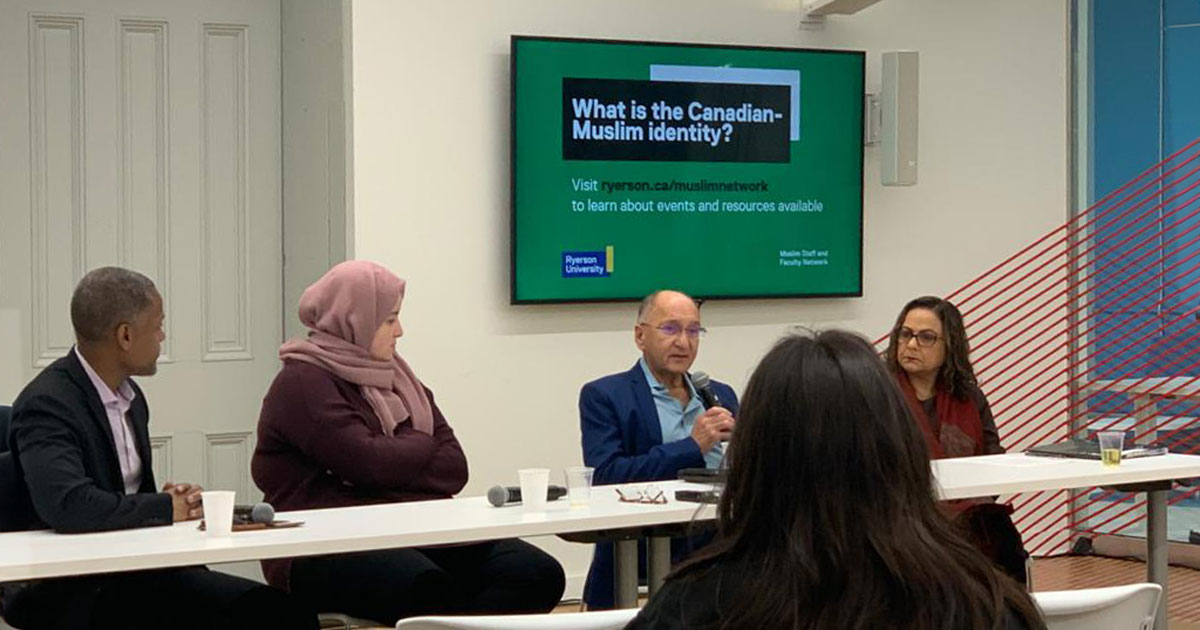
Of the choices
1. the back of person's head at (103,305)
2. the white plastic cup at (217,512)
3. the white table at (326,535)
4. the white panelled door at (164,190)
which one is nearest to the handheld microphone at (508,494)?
the white table at (326,535)

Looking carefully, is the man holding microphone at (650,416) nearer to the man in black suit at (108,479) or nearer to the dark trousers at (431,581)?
the dark trousers at (431,581)

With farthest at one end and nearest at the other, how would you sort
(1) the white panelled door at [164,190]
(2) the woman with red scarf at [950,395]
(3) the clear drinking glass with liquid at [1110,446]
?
(1) the white panelled door at [164,190] → (2) the woman with red scarf at [950,395] → (3) the clear drinking glass with liquid at [1110,446]

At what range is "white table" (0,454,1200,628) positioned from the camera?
3139 millimetres

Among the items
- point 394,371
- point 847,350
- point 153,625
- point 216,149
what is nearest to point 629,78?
point 216,149

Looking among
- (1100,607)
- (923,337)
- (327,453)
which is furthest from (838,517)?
(923,337)

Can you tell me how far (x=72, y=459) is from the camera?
3.43 metres

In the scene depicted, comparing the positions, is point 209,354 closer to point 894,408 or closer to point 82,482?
point 82,482

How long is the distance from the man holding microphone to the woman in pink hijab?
0.35m

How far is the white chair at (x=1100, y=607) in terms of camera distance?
8.23 feet

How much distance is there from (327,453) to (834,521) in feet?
7.80

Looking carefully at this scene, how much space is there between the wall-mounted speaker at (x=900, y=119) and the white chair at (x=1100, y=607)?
3819 mm

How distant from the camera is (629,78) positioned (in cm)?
592

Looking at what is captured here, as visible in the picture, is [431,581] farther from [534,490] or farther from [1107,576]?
[1107,576]

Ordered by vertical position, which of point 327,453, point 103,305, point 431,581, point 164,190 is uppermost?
point 164,190
